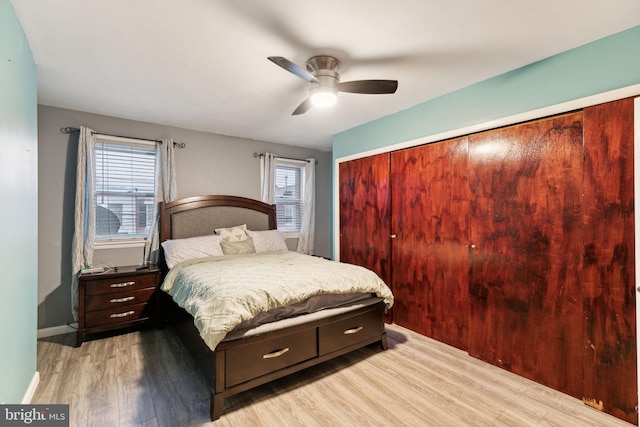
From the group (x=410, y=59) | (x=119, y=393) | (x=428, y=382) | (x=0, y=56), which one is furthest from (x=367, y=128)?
(x=119, y=393)

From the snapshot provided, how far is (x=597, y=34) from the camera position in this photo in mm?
1869

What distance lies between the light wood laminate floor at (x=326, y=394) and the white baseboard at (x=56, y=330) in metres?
0.39

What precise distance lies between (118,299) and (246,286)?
1832 mm

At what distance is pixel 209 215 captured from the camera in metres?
3.90

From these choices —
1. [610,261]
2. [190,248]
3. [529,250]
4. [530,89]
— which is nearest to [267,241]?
[190,248]

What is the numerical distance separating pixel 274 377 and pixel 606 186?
8.36 feet

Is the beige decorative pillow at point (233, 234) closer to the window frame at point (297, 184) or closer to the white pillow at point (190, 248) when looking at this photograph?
the white pillow at point (190, 248)

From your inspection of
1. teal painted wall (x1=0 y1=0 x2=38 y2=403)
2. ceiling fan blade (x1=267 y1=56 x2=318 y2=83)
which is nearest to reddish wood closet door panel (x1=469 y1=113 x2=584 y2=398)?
ceiling fan blade (x1=267 y1=56 x2=318 y2=83)

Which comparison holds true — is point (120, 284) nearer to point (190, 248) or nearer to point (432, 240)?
point (190, 248)

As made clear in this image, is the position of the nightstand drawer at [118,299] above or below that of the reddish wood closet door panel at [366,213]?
below

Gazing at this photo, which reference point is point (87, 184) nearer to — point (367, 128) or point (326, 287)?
point (326, 287)

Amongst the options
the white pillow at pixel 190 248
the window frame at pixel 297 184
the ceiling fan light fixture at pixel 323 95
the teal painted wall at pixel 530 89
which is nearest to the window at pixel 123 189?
the white pillow at pixel 190 248

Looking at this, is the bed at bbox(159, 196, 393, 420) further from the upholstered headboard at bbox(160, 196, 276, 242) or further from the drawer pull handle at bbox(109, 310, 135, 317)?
the drawer pull handle at bbox(109, 310, 135, 317)

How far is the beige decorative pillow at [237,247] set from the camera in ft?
11.6
